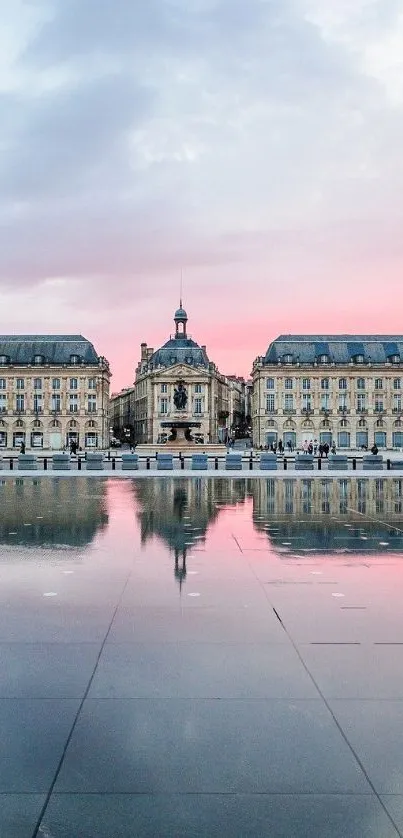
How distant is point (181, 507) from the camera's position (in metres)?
22.1

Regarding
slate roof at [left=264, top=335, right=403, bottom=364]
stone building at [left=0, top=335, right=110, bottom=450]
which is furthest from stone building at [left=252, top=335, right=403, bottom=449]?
stone building at [left=0, top=335, right=110, bottom=450]

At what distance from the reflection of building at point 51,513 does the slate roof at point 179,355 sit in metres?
101

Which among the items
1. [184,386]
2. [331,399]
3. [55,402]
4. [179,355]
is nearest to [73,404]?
[55,402]

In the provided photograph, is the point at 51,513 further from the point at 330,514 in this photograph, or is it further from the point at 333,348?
the point at 333,348

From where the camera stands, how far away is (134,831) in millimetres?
4363


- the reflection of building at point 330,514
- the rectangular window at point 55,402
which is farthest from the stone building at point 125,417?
the reflection of building at point 330,514

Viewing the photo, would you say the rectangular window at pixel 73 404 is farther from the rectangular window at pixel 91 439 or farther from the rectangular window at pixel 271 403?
the rectangular window at pixel 271 403

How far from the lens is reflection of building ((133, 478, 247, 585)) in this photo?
50.1ft

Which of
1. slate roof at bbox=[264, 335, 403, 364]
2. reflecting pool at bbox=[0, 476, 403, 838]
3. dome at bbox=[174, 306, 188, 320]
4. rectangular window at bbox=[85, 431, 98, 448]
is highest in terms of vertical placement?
dome at bbox=[174, 306, 188, 320]

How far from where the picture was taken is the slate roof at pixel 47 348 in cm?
11762

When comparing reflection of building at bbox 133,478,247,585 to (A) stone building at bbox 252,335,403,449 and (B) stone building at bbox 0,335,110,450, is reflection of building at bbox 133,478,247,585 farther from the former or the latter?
(B) stone building at bbox 0,335,110,450

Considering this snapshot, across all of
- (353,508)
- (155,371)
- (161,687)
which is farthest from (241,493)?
(155,371)

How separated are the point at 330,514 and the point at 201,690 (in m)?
14.2

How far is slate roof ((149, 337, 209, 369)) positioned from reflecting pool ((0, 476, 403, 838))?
119 metres
